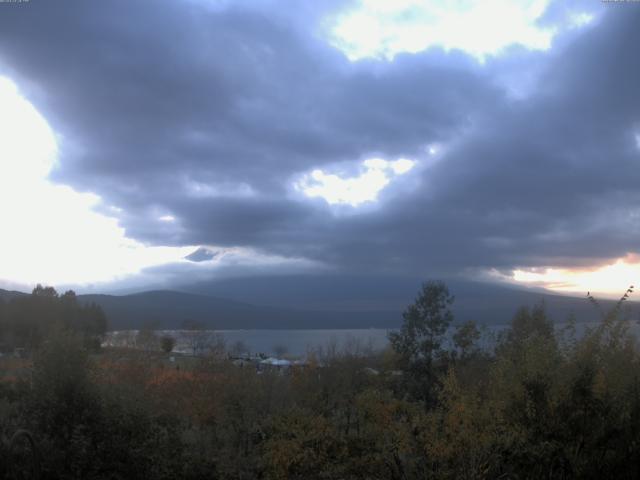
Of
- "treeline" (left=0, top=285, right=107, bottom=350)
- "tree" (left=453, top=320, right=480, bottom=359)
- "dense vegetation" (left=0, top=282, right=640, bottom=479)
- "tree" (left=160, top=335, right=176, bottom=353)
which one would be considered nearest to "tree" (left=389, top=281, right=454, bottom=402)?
"tree" (left=453, top=320, right=480, bottom=359)

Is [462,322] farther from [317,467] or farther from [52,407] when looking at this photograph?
[52,407]

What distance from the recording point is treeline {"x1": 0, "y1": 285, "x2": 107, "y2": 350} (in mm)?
63053

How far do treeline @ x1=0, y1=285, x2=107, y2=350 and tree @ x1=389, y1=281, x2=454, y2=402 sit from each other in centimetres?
4832

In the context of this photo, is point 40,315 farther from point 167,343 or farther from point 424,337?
point 424,337

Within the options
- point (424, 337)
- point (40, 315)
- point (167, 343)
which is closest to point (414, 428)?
point (424, 337)

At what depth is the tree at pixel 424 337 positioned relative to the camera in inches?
771

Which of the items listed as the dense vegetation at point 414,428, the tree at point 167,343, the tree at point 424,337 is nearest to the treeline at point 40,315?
the tree at point 167,343

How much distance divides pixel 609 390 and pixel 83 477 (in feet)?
24.8

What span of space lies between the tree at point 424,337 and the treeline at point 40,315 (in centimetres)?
4832

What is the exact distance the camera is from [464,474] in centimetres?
721

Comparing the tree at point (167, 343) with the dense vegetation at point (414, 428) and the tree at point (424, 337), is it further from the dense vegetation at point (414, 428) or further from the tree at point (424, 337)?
the dense vegetation at point (414, 428)

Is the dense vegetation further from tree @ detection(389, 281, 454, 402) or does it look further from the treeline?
the treeline

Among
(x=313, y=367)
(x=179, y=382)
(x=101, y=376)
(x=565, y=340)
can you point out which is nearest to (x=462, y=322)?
(x=313, y=367)

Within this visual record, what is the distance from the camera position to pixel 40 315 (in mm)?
66188
